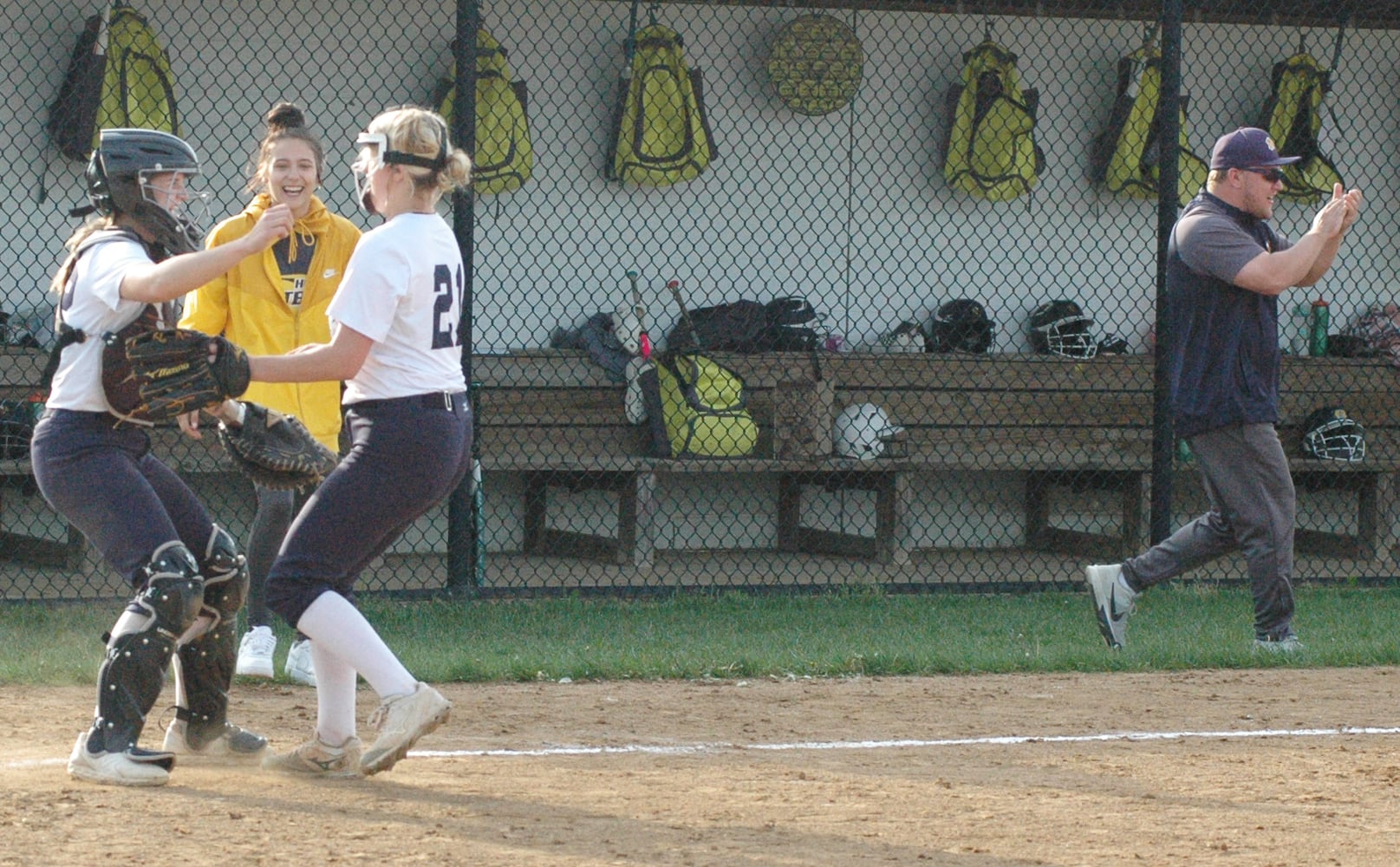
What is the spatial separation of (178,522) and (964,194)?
7.22 metres

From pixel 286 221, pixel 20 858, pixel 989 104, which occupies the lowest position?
pixel 20 858

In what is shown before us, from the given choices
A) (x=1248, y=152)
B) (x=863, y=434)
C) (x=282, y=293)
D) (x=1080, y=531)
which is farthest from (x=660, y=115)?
(x=282, y=293)

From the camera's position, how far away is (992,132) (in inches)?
410

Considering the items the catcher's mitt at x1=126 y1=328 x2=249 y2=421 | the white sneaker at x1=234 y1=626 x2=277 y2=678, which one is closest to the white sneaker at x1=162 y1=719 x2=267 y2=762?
the catcher's mitt at x1=126 y1=328 x2=249 y2=421

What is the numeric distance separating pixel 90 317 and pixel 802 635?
3829 millimetres

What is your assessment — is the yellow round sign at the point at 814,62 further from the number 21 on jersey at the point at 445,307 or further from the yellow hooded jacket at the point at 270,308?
the number 21 on jersey at the point at 445,307

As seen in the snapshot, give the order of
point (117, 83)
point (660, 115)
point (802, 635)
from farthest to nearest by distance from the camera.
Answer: point (660, 115) < point (117, 83) < point (802, 635)

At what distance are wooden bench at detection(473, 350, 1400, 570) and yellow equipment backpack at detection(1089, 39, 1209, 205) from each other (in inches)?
44.6

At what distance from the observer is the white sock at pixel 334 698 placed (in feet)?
14.6

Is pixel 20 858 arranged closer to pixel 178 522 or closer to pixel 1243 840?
pixel 178 522

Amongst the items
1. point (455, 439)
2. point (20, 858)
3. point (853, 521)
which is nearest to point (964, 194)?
point (853, 521)

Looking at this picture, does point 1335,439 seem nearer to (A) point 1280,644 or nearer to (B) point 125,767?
(A) point 1280,644

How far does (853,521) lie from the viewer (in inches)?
426

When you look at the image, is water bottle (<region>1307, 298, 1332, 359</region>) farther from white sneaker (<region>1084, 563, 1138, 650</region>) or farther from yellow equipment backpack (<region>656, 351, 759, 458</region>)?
white sneaker (<region>1084, 563, 1138, 650</region>)
